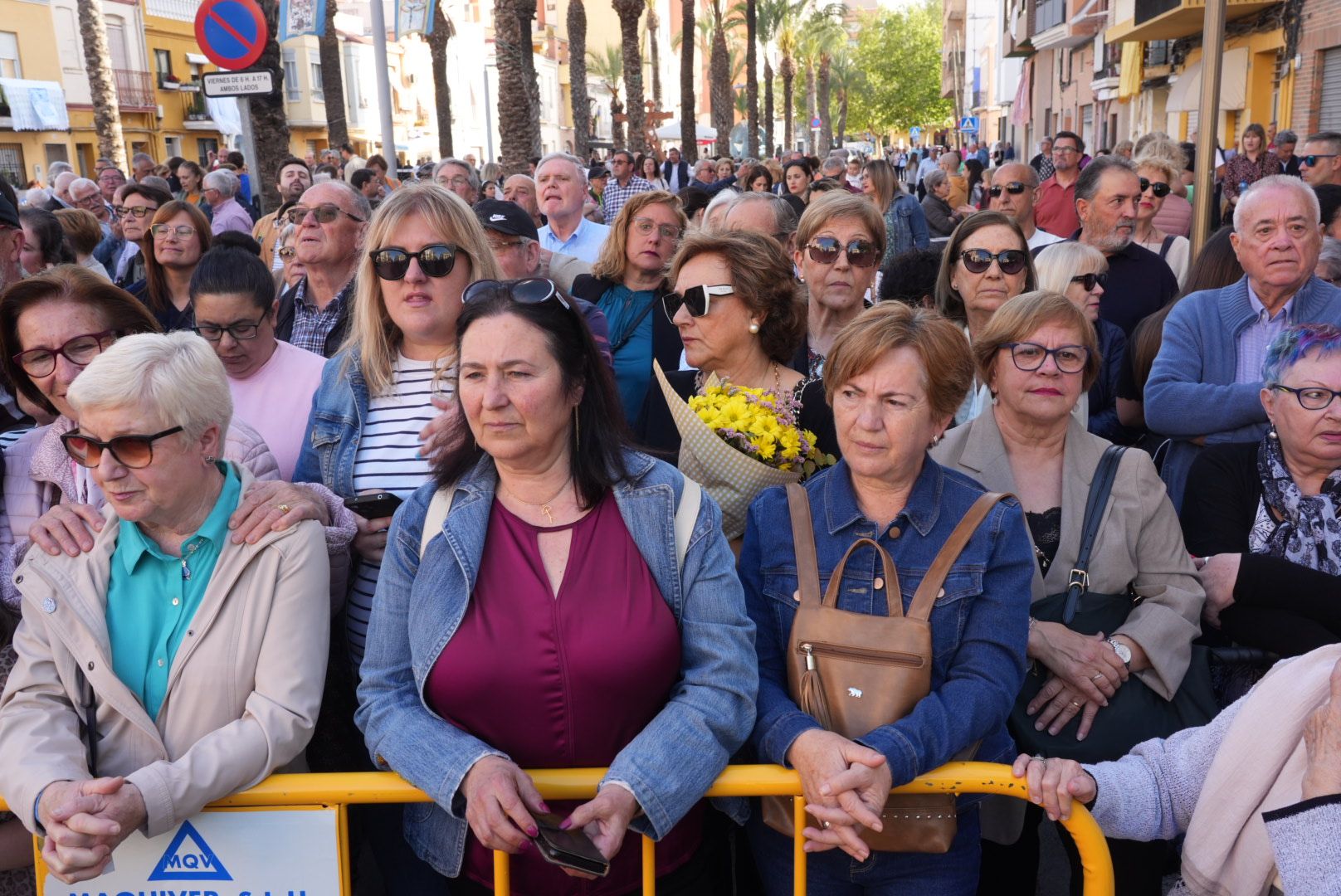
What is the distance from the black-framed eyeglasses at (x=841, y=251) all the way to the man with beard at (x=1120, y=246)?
164 centimetres

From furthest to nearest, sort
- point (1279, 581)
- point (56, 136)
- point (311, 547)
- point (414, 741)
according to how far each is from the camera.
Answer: point (56, 136)
point (1279, 581)
point (311, 547)
point (414, 741)

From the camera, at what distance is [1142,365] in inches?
181

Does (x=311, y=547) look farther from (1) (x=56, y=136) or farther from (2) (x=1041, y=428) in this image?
(1) (x=56, y=136)

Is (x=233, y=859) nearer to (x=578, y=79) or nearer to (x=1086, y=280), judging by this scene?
(x=1086, y=280)

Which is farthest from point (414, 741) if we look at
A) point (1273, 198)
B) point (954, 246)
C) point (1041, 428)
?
point (1273, 198)

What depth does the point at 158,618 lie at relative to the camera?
251 cm

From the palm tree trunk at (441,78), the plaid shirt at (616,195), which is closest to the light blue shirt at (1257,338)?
the plaid shirt at (616,195)

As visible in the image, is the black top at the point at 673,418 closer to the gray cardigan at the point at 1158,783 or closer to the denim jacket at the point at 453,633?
the denim jacket at the point at 453,633

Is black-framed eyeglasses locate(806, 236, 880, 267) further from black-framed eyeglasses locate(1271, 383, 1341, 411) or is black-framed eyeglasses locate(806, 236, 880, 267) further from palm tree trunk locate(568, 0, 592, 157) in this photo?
palm tree trunk locate(568, 0, 592, 157)

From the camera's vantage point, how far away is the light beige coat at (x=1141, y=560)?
293 centimetres

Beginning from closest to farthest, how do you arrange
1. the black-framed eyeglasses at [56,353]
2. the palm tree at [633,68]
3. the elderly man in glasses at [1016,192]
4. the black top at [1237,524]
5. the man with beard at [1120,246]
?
the black top at [1237,524] < the black-framed eyeglasses at [56,353] < the man with beard at [1120,246] < the elderly man in glasses at [1016,192] < the palm tree at [633,68]

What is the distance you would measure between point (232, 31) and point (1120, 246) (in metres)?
6.39

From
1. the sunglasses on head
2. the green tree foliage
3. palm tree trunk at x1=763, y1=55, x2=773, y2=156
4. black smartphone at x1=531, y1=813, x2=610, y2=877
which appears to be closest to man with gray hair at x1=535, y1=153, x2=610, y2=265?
the sunglasses on head

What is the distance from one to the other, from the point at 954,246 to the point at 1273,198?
1211mm
